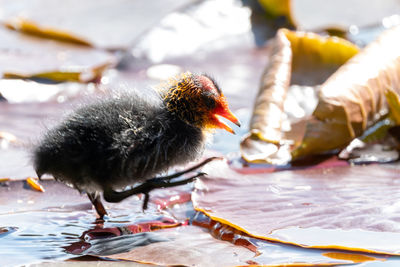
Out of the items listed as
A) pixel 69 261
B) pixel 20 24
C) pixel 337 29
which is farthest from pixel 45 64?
pixel 69 261

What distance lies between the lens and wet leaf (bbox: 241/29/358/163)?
9.15 ft

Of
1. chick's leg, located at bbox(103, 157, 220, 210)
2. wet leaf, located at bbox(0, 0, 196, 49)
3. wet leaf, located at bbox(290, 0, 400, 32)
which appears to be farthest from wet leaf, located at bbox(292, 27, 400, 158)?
wet leaf, located at bbox(0, 0, 196, 49)

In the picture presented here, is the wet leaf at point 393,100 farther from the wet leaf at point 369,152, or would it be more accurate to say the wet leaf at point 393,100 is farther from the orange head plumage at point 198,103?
the orange head plumage at point 198,103

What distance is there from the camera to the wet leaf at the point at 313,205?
192 cm

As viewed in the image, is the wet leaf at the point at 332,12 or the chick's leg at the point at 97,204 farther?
the wet leaf at the point at 332,12

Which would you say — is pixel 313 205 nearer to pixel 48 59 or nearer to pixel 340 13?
pixel 48 59

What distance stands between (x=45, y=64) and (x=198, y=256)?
99.7 inches

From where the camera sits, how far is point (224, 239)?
6.64ft

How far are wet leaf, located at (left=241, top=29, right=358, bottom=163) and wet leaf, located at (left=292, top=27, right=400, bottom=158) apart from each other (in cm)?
15

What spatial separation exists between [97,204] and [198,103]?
1.59ft

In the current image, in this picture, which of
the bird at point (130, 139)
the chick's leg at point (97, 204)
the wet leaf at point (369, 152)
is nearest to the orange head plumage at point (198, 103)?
the bird at point (130, 139)

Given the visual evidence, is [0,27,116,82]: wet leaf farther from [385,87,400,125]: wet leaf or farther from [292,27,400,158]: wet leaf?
[385,87,400,125]: wet leaf

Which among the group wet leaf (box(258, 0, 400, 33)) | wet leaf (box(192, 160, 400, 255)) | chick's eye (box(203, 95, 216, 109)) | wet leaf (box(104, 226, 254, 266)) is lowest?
wet leaf (box(104, 226, 254, 266))

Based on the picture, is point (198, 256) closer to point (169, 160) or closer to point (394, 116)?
point (169, 160)
